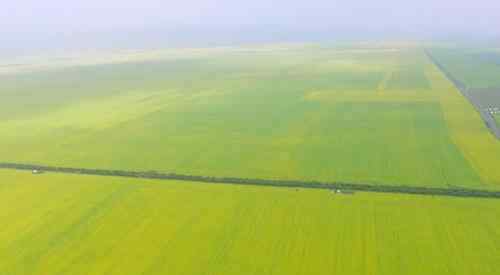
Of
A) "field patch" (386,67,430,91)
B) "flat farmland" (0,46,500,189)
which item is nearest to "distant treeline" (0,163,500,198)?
"flat farmland" (0,46,500,189)

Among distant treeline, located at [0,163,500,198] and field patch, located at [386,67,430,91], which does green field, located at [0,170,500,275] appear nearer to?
distant treeline, located at [0,163,500,198]

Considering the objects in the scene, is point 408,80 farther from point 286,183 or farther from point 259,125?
point 286,183

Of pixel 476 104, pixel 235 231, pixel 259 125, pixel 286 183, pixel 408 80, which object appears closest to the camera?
pixel 235 231

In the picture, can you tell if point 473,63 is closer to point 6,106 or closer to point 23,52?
point 6,106

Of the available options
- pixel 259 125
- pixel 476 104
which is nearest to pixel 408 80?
pixel 476 104

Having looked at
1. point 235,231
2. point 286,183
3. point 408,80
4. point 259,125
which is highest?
point 235,231

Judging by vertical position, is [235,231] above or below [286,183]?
above

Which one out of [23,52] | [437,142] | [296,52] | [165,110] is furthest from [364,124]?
[23,52]
